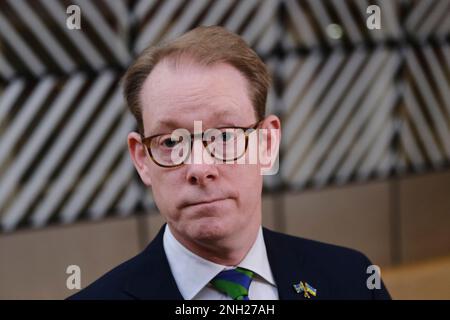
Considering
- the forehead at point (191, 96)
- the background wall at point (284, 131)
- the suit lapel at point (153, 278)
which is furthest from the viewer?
the background wall at point (284, 131)

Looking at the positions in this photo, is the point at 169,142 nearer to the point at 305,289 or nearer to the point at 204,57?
the point at 204,57

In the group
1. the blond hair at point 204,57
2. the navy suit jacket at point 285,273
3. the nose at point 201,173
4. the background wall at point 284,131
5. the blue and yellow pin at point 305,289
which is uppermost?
the background wall at point 284,131

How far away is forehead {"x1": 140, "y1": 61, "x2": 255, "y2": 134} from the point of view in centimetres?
89

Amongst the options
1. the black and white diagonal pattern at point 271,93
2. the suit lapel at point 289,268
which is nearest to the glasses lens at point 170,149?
the suit lapel at point 289,268

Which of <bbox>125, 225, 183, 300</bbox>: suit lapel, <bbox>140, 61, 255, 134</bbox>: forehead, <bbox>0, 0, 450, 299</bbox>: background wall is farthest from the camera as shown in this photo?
<bbox>0, 0, 450, 299</bbox>: background wall

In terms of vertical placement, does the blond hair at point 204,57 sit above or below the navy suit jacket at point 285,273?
above

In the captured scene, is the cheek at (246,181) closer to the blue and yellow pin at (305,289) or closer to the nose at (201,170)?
the nose at (201,170)

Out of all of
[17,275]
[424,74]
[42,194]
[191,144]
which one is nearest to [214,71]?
[191,144]

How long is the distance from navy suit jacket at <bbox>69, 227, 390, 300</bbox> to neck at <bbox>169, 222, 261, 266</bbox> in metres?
0.06

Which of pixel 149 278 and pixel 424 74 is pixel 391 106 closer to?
pixel 424 74

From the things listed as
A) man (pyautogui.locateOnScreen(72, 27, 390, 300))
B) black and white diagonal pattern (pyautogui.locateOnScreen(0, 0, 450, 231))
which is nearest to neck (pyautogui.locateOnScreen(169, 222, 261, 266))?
man (pyautogui.locateOnScreen(72, 27, 390, 300))

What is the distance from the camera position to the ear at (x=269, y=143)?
97 centimetres

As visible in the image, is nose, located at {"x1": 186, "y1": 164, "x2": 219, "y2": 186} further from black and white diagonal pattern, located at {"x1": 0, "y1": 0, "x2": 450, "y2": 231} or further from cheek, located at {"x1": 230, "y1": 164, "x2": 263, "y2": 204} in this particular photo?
black and white diagonal pattern, located at {"x1": 0, "y1": 0, "x2": 450, "y2": 231}

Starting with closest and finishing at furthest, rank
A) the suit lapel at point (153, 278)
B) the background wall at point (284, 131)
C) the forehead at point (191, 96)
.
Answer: the forehead at point (191, 96) < the suit lapel at point (153, 278) < the background wall at point (284, 131)
